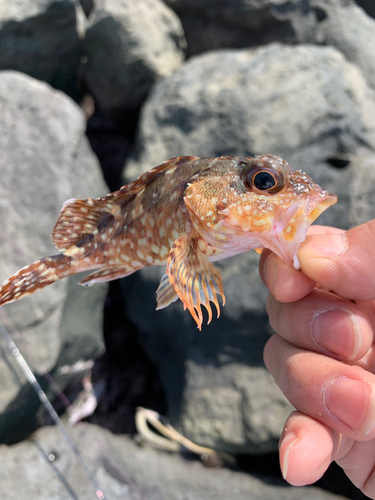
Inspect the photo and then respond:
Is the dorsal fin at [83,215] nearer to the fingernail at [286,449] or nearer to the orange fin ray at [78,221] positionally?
the orange fin ray at [78,221]

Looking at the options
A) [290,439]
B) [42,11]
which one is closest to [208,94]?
[42,11]

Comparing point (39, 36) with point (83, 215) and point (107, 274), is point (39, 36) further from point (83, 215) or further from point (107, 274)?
point (107, 274)

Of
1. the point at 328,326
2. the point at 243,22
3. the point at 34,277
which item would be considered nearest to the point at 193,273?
the point at 328,326

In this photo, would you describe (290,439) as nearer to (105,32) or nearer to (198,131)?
(198,131)

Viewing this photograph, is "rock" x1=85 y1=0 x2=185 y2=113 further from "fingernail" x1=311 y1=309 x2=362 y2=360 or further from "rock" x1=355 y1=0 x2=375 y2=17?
"fingernail" x1=311 y1=309 x2=362 y2=360

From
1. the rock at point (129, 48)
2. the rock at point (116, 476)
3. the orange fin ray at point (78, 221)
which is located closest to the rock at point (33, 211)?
the rock at point (116, 476)
